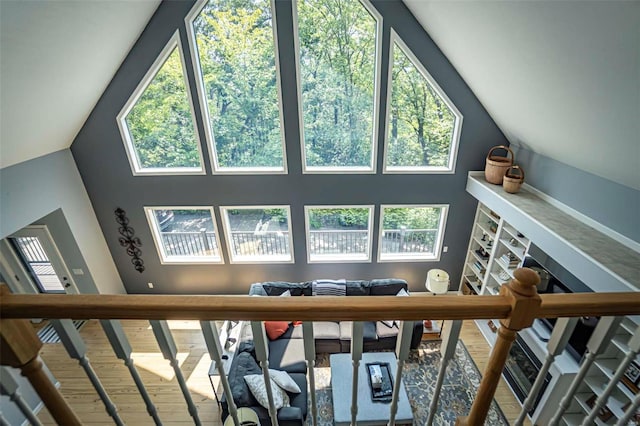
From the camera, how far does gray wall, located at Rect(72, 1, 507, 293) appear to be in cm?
412

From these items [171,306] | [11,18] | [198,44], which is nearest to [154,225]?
[198,44]

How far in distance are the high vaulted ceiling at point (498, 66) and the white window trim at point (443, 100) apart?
0.34 meters

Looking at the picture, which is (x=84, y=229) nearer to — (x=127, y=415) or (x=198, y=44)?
(x=127, y=415)

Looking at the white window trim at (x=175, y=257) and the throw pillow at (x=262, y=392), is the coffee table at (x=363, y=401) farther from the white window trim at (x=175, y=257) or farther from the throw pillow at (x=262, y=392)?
the white window trim at (x=175, y=257)

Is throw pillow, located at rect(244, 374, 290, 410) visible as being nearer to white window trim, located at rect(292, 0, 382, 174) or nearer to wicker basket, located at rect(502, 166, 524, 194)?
white window trim, located at rect(292, 0, 382, 174)

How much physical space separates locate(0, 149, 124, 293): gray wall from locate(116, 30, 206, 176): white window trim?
0.92 m

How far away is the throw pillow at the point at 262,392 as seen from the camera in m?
3.14

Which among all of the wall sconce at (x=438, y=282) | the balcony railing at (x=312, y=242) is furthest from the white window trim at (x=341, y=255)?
the wall sconce at (x=438, y=282)

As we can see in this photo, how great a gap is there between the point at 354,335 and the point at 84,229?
5.56 metres

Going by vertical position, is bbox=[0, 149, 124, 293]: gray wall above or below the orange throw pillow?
above

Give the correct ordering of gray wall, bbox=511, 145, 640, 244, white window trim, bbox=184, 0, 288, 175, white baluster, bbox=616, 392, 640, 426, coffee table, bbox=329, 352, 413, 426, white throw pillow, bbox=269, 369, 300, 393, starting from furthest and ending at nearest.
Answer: white window trim, bbox=184, 0, 288, 175, white throw pillow, bbox=269, 369, 300, 393, coffee table, bbox=329, 352, 413, 426, gray wall, bbox=511, 145, 640, 244, white baluster, bbox=616, 392, 640, 426

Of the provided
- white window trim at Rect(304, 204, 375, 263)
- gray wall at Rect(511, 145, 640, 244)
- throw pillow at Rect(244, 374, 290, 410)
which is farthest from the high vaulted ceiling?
throw pillow at Rect(244, 374, 290, 410)

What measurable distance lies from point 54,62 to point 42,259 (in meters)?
3.40

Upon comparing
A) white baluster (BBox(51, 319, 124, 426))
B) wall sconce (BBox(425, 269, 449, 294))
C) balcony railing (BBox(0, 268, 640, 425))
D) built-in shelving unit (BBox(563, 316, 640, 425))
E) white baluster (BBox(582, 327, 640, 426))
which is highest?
balcony railing (BBox(0, 268, 640, 425))
